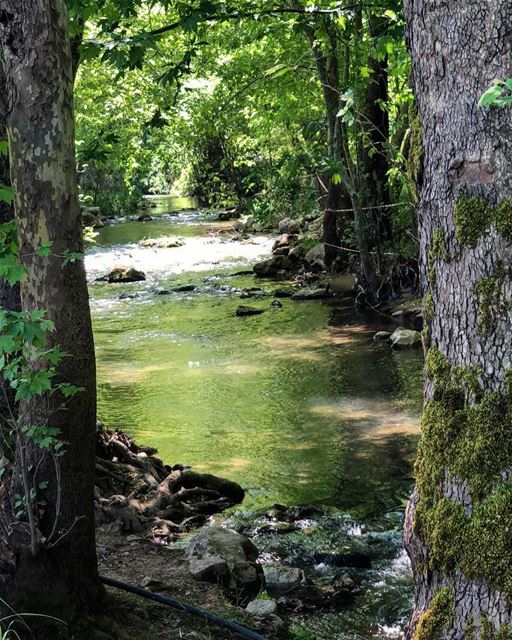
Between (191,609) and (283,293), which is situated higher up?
(283,293)

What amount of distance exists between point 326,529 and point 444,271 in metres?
4.10

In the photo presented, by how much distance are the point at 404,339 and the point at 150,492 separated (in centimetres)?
692

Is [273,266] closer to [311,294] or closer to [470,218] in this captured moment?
[311,294]

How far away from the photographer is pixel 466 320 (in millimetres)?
3000

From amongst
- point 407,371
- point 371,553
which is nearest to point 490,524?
point 371,553

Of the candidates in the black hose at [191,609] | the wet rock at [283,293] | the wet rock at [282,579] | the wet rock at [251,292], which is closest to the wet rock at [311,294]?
the wet rock at [283,293]

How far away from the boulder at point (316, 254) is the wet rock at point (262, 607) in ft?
51.3

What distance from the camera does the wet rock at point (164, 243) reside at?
26.9 meters

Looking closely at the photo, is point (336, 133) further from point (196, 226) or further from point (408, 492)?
point (196, 226)

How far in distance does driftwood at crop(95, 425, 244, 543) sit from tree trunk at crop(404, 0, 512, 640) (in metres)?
3.72

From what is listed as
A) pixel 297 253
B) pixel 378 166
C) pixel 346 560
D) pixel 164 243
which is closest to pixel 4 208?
pixel 346 560

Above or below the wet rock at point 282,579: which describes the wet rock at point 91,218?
above

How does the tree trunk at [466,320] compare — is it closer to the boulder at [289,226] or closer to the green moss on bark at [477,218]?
the green moss on bark at [477,218]

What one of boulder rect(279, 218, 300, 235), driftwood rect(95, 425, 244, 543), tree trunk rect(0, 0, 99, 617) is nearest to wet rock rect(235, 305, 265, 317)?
driftwood rect(95, 425, 244, 543)
